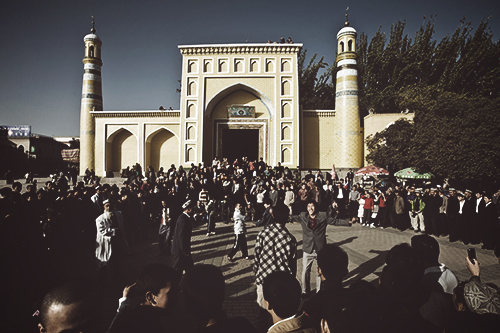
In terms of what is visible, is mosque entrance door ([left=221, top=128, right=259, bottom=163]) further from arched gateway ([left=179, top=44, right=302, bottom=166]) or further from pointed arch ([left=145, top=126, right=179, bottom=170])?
pointed arch ([left=145, top=126, right=179, bottom=170])

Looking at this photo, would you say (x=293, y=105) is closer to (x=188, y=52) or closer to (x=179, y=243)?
(x=188, y=52)

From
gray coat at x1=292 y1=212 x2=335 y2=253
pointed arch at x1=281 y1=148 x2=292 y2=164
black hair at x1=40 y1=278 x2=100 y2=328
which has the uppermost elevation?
pointed arch at x1=281 y1=148 x2=292 y2=164

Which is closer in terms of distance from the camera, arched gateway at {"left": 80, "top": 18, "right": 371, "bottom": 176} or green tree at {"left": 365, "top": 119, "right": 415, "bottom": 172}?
green tree at {"left": 365, "top": 119, "right": 415, "bottom": 172}

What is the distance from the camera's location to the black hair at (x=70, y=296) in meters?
1.57

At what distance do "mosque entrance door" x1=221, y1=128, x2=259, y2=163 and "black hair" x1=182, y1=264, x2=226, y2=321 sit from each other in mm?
19232

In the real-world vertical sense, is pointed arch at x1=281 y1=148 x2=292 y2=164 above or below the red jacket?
above

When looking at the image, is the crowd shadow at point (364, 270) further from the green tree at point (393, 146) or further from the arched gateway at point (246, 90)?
the arched gateway at point (246, 90)

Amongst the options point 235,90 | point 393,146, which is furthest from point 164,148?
point 393,146

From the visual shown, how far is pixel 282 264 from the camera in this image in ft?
11.6

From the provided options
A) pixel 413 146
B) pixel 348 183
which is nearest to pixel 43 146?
pixel 348 183

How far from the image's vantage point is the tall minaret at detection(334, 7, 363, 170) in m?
19.5

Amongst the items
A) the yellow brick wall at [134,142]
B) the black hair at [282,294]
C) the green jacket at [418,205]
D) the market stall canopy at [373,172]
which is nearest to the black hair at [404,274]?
the black hair at [282,294]

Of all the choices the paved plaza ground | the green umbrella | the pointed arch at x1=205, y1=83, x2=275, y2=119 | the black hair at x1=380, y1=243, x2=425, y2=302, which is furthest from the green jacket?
the pointed arch at x1=205, y1=83, x2=275, y2=119

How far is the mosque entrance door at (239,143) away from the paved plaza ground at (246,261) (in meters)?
11.8
